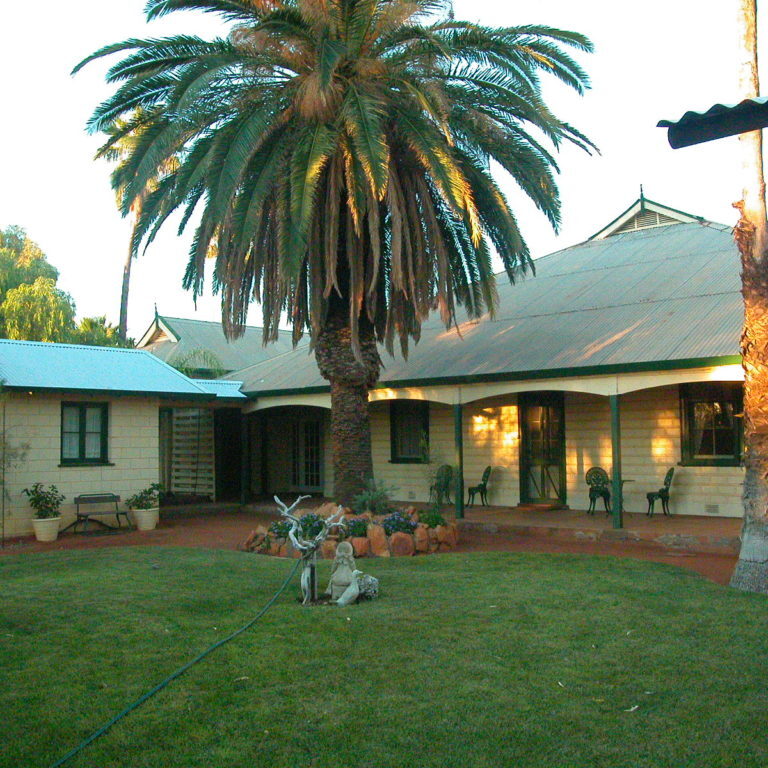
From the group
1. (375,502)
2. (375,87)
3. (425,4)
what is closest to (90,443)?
(375,502)

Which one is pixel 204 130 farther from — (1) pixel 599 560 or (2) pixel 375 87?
(1) pixel 599 560

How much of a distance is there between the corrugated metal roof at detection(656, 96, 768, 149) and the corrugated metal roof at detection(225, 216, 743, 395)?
828 cm

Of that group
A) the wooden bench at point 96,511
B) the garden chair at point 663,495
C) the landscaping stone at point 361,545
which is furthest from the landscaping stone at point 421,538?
the wooden bench at point 96,511

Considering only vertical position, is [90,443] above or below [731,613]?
above

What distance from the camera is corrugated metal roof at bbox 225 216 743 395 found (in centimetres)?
1411

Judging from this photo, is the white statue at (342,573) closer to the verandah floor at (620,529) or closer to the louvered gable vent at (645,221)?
the verandah floor at (620,529)

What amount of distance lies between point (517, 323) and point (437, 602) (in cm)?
1044

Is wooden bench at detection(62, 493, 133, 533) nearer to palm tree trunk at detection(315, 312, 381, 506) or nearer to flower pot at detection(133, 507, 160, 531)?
flower pot at detection(133, 507, 160, 531)

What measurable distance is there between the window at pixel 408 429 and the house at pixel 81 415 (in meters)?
3.86

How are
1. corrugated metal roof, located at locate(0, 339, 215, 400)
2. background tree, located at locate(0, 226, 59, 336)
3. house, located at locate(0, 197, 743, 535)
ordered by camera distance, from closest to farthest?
house, located at locate(0, 197, 743, 535) < corrugated metal roof, located at locate(0, 339, 215, 400) < background tree, located at locate(0, 226, 59, 336)

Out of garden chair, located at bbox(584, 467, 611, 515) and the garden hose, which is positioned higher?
garden chair, located at bbox(584, 467, 611, 515)

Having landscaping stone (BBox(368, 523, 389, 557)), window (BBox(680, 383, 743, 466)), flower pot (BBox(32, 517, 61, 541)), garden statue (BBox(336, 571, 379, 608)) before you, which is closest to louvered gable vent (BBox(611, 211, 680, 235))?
window (BBox(680, 383, 743, 466))

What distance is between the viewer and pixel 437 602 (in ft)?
28.5

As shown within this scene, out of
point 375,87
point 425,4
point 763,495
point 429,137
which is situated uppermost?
point 425,4
